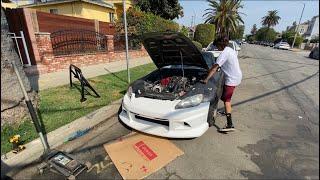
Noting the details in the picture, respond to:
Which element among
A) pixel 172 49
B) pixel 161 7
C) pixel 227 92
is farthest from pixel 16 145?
pixel 161 7

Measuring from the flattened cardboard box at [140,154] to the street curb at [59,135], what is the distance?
0.79 m

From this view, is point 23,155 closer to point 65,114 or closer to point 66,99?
point 65,114

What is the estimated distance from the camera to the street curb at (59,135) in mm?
2889

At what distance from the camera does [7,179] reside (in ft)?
8.56

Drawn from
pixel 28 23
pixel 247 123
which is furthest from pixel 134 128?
pixel 28 23

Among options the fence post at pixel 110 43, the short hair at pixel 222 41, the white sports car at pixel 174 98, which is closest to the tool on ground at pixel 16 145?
the white sports car at pixel 174 98

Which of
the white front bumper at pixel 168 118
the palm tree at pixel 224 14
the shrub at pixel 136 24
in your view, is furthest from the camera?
the palm tree at pixel 224 14

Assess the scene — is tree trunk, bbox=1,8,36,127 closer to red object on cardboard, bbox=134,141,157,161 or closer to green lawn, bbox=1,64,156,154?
green lawn, bbox=1,64,156,154

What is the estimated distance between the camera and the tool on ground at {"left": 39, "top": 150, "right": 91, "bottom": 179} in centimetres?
265

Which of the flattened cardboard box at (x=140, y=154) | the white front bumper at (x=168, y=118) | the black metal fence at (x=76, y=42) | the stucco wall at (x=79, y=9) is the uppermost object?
the stucco wall at (x=79, y=9)

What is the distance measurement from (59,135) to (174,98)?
6.74 feet

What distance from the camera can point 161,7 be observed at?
71.5 feet

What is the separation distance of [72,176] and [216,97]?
259cm

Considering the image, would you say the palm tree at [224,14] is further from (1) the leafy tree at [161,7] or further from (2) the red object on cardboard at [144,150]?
(2) the red object on cardboard at [144,150]
